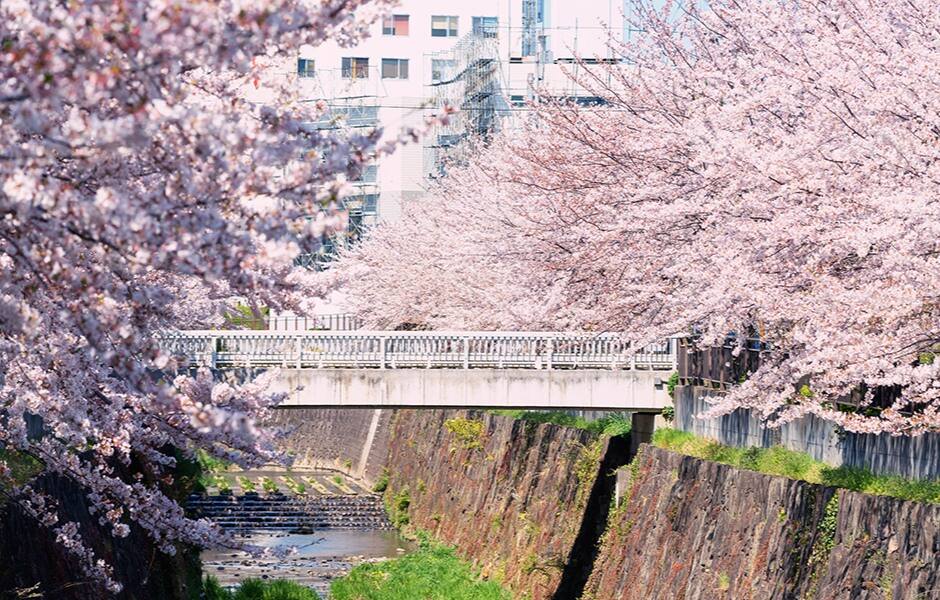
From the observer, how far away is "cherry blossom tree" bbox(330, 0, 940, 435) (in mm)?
16125

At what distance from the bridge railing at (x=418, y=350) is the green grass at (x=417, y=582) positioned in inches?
216

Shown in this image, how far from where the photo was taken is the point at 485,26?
3046 inches

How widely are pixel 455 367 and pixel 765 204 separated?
13968 millimetres

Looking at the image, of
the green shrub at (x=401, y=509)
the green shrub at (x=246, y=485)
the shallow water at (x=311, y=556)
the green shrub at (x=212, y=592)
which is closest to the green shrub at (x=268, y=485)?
the green shrub at (x=246, y=485)

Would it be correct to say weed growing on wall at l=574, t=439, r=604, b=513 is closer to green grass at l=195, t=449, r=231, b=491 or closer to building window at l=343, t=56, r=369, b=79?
green grass at l=195, t=449, r=231, b=491

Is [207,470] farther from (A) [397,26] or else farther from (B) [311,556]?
(A) [397,26]

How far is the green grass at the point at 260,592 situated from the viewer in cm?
3406

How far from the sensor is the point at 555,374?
1292 inches

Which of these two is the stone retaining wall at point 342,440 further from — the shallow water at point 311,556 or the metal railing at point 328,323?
the shallow water at point 311,556

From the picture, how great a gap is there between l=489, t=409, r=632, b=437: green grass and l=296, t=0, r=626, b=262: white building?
25.7m

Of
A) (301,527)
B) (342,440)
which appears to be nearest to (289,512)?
(301,527)

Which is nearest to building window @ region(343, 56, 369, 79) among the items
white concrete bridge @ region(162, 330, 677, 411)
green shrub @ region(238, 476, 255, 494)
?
green shrub @ region(238, 476, 255, 494)

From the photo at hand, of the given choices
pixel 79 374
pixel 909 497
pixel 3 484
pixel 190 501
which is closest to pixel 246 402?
pixel 3 484

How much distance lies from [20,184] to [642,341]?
706 inches
